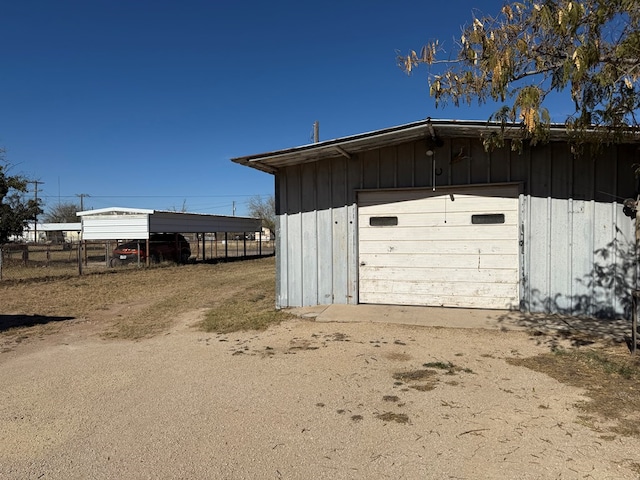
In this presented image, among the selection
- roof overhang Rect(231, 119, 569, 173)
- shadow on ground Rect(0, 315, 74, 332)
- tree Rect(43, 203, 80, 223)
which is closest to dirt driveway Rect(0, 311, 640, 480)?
shadow on ground Rect(0, 315, 74, 332)

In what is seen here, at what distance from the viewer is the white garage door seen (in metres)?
7.21

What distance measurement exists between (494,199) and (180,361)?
551 centimetres

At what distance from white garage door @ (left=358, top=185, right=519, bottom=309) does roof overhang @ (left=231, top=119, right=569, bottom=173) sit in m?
0.94

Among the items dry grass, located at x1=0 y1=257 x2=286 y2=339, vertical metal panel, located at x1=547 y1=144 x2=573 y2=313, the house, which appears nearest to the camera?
the house

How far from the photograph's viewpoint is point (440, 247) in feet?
24.8

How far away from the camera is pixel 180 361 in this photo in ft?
16.7

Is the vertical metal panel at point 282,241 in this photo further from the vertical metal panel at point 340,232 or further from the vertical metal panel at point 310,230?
the vertical metal panel at point 340,232

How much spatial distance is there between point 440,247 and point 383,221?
1.12 m

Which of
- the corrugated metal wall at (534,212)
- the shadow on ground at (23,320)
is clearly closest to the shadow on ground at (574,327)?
the corrugated metal wall at (534,212)

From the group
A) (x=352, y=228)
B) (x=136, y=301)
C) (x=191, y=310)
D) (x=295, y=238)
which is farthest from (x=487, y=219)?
(x=136, y=301)

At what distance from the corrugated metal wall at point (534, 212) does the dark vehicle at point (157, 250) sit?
13.5m

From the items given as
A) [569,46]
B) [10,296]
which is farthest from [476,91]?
[10,296]

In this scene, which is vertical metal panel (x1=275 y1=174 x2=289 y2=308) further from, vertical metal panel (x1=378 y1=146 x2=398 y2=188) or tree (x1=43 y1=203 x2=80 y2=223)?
tree (x1=43 y1=203 x2=80 y2=223)

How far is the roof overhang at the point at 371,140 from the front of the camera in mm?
6438
